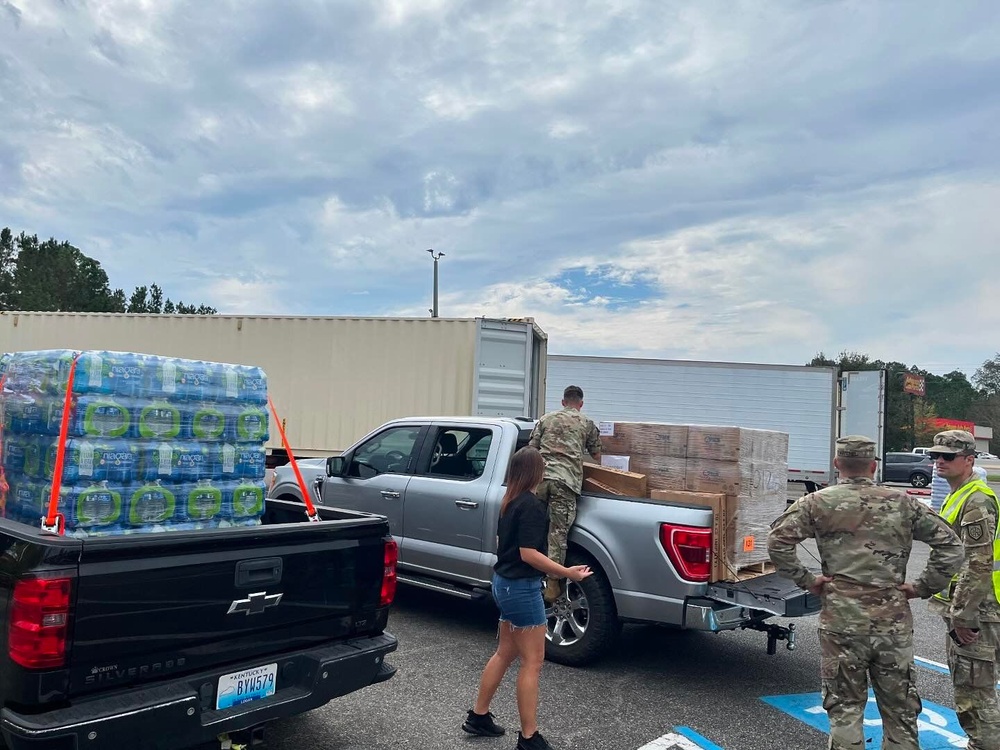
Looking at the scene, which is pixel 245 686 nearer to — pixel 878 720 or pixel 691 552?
pixel 691 552

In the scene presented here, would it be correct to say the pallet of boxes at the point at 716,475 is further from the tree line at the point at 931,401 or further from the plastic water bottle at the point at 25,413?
the tree line at the point at 931,401

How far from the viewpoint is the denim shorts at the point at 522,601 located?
3.87m

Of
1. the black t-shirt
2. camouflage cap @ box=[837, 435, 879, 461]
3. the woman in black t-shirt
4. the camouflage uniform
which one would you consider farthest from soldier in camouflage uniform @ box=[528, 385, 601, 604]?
camouflage cap @ box=[837, 435, 879, 461]

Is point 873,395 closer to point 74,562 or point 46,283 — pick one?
point 74,562

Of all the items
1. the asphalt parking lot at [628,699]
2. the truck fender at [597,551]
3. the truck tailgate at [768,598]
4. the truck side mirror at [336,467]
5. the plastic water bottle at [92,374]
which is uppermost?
the plastic water bottle at [92,374]

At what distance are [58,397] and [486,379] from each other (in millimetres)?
8312

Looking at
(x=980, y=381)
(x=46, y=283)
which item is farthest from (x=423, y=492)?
(x=980, y=381)

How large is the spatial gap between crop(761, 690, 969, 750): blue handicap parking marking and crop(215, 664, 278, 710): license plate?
3.08 meters

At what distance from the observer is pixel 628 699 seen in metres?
4.66

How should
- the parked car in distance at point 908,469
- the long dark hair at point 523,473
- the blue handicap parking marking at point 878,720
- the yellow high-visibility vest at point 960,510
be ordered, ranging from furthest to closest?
the parked car in distance at point 908,469 → the blue handicap parking marking at point 878,720 → the long dark hair at point 523,473 → the yellow high-visibility vest at point 960,510

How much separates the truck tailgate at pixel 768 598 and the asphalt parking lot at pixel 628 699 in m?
0.62

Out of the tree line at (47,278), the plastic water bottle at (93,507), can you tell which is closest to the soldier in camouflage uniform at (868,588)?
the plastic water bottle at (93,507)

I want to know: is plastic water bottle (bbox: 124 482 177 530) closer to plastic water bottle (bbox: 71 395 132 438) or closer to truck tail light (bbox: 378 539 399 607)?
plastic water bottle (bbox: 71 395 132 438)

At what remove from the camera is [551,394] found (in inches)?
638
